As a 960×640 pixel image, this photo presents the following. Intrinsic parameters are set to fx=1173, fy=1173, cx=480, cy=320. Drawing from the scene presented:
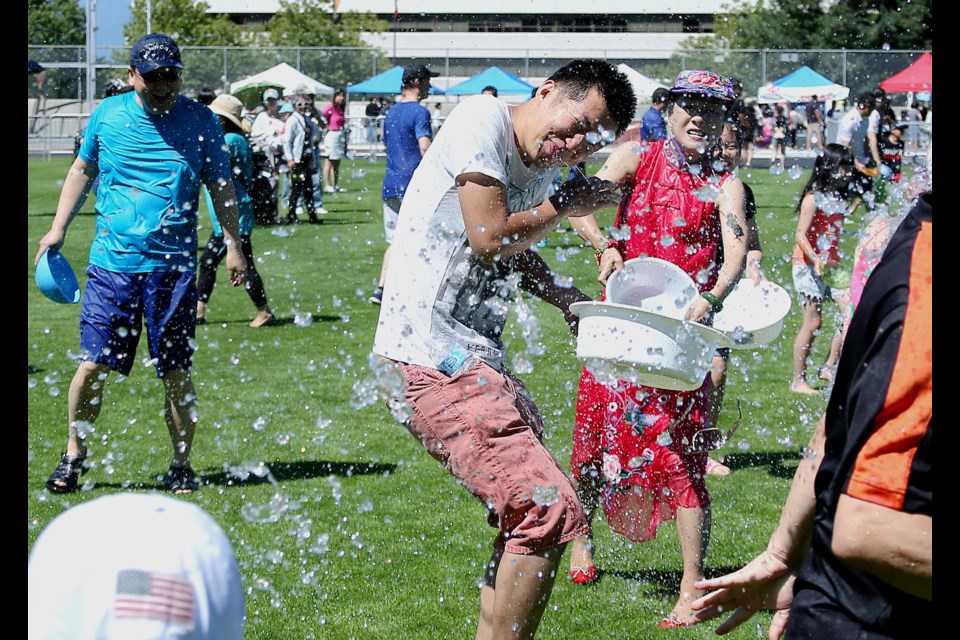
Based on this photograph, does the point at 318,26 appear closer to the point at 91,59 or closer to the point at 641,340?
the point at 91,59

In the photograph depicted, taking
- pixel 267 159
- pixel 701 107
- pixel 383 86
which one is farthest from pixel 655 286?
pixel 383 86

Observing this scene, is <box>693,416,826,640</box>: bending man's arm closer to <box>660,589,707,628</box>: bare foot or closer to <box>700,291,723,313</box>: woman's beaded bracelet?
<box>660,589,707,628</box>: bare foot

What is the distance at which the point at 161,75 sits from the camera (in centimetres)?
555

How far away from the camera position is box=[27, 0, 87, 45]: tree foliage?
2052 inches

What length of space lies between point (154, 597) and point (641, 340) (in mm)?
2791

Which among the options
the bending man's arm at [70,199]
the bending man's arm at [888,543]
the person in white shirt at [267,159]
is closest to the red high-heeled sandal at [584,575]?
the bending man's arm at [70,199]

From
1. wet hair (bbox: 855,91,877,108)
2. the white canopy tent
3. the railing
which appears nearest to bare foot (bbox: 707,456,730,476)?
wet hair (bbox: 855,91,877,108)

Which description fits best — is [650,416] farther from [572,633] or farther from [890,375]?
[890,375]

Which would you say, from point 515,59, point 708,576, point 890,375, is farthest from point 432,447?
point 515,59

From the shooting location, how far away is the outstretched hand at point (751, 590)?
2285mm

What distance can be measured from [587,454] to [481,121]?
1.78m

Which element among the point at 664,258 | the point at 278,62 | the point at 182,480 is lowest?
the point at 182,480

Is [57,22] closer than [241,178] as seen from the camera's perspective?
No

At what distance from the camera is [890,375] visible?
1.74 m
